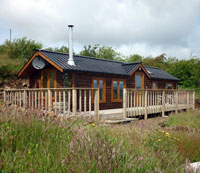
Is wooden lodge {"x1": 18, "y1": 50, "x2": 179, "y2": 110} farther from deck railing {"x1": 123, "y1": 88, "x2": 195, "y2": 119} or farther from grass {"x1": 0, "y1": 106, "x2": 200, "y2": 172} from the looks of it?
grass {"x1": 0, "y1": 106, "x2": 200, "y2": 172}

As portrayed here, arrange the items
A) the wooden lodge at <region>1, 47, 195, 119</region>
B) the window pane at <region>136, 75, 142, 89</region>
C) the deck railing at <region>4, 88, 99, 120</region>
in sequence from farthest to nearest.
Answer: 1. the window pane at <region>136, 75, 142, 89</region>
2. the wooden lodge at <region>1, 47, 195, 119</region>
3. the deck railing at <region>4, 88, 99, 120</region>

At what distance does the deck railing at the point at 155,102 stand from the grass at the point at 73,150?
16.3 ft

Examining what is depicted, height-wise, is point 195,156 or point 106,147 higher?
point 106,147

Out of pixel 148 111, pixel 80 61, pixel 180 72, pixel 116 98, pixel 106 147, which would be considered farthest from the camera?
pixel 180 72

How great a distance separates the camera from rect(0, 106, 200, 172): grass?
2289 millimetres

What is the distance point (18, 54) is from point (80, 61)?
9737 mm

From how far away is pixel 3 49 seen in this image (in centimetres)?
1989

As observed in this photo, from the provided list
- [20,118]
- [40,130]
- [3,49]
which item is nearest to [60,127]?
[40,130]

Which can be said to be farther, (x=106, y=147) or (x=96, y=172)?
(x=106, y=147)

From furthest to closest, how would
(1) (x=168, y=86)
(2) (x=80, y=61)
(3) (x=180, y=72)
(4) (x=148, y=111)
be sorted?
(3) (x=180, y=72) → (1) (x=168, y=86) → (2) (x=80, y=61) → (4) (x=148, y=111)

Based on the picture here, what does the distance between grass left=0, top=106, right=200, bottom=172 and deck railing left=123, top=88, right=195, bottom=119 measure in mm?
4959

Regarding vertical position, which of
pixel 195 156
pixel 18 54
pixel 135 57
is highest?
pixel 135 57

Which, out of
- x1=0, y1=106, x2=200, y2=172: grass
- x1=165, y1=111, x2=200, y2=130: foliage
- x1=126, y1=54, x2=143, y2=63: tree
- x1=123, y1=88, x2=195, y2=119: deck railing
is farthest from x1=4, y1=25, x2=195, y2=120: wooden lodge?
x1=126, y1=54, x2=143, y2=63: tree

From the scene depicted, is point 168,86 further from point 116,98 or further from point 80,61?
point 80,61
